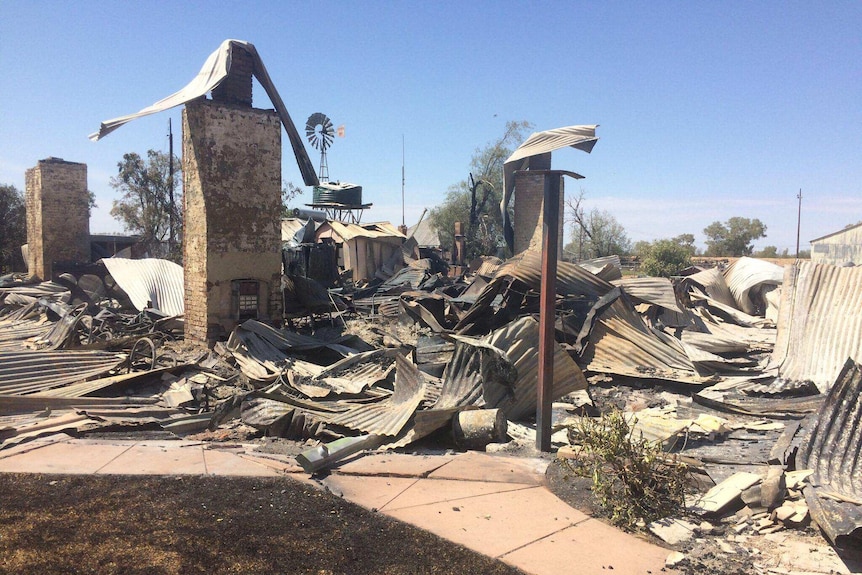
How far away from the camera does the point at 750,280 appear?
1395cm

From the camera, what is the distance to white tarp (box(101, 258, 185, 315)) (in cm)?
1220

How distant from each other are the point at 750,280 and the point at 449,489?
12.9m

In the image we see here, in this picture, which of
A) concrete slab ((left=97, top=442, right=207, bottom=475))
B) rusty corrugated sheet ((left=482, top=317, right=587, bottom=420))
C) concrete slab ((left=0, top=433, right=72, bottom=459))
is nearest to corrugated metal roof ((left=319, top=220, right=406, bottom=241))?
rusty corrugated sheet ((left=482, top=317, right=587, bottom=420))

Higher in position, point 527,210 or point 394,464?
point 527,210

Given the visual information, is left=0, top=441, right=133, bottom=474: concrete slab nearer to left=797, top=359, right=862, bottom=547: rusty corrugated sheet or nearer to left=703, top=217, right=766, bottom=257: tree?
left=797, top=359, right=862, bottom=547: rusty corrugated sheet

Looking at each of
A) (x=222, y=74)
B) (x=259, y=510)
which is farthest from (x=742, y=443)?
(x=222, y=74)

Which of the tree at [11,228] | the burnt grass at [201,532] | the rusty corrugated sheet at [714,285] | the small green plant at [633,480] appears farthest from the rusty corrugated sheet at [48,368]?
the tree at [11,228]

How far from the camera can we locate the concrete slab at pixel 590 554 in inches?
107

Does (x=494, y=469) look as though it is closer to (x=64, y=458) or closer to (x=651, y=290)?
(x=64, y=458)

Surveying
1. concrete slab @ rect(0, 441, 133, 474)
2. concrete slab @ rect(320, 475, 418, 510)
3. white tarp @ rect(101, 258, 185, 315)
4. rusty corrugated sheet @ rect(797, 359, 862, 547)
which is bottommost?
concrete slab @ rect(320, 475, 418, 510)

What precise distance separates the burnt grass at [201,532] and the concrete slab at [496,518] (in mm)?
118

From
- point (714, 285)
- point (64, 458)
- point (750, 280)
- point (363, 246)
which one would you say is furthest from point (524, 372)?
point (363, 246)

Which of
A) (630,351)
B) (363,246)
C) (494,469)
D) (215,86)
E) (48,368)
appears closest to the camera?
(494,469)

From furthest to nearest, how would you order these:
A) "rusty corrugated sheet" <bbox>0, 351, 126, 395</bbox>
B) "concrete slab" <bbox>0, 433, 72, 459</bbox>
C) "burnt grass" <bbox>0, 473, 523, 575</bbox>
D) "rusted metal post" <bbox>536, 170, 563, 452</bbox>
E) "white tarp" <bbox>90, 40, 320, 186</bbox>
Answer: "white tarp" <bbox>90, 40, 320, 186</bbox> → "rusty corrugated sheet" <bbox>0, 351, 126, 395</bbox> → "rusted metal post" <bbox>536, 170, 563, 452</bbox> → "concrete slab" <bbox>0, 433, 72, 459</bbox> → "burnt grass" <bbox>0, 473, 523, 575</bbox>
